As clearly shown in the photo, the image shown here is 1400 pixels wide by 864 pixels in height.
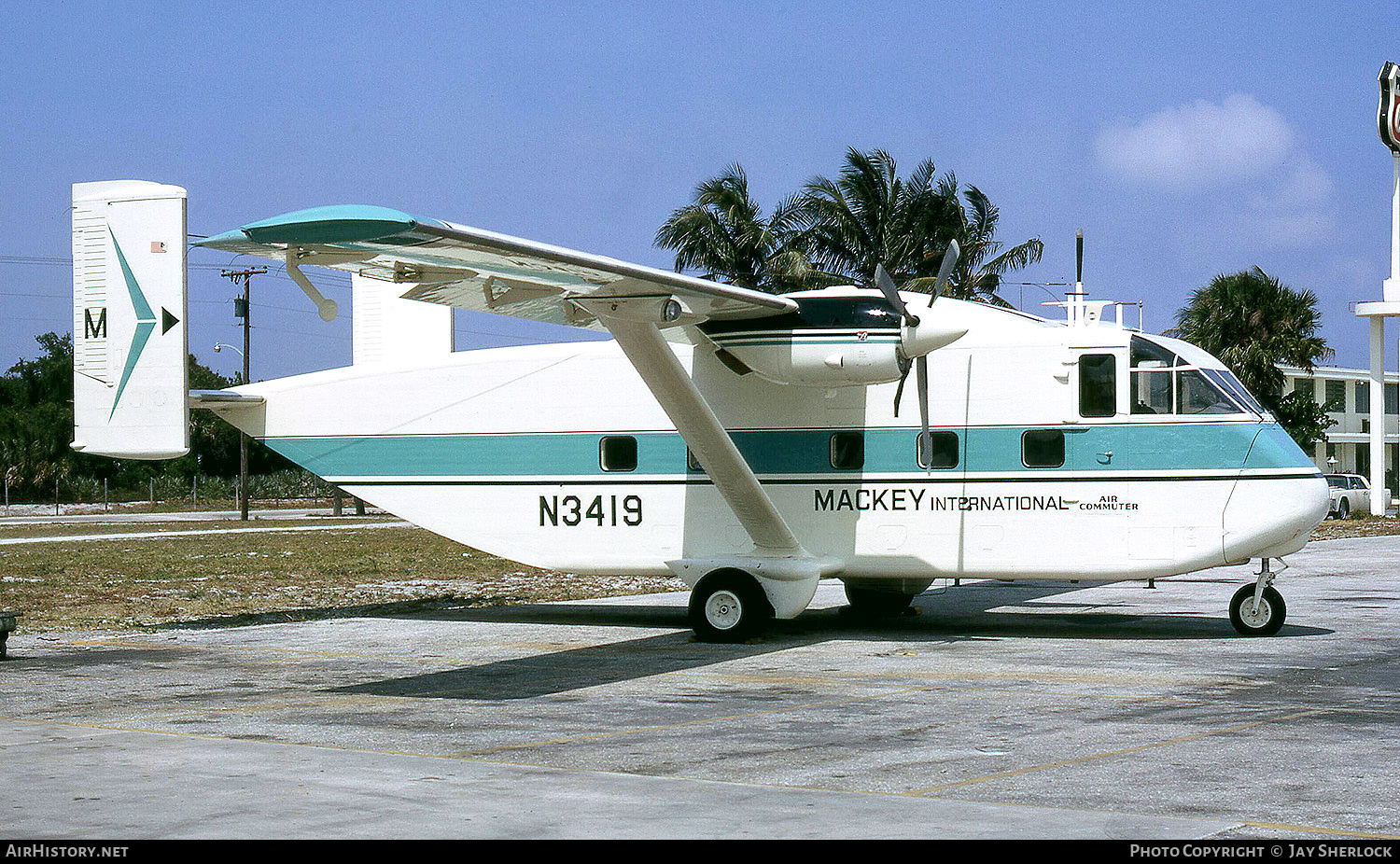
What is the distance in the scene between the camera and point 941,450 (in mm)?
15805

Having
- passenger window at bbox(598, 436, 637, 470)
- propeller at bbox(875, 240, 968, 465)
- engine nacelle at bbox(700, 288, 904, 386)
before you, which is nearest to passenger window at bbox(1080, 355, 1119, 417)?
propeller at bbox(875, 240, 968, 465)

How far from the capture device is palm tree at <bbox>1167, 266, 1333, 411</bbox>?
50.2 metres

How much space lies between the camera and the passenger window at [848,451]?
1606cm

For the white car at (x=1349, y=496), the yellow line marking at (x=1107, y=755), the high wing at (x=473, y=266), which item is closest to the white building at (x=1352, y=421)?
the white car at (x=1349, y=496)

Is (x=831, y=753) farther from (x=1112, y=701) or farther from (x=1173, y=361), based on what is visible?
(x=1173, y=361)

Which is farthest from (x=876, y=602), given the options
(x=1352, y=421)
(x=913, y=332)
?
(x=1352, y=421)

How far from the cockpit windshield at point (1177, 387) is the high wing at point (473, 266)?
12.8ft

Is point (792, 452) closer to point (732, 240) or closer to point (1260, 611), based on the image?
point (1260, 611)

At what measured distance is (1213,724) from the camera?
9.90 metres

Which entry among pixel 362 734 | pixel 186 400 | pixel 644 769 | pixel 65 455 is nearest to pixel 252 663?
pixel 186 400

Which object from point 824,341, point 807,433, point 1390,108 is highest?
point 1390,108

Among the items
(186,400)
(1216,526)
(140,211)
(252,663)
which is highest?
(140,211)

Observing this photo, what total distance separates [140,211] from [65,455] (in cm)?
6378

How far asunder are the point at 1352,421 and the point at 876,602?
7304 cm
